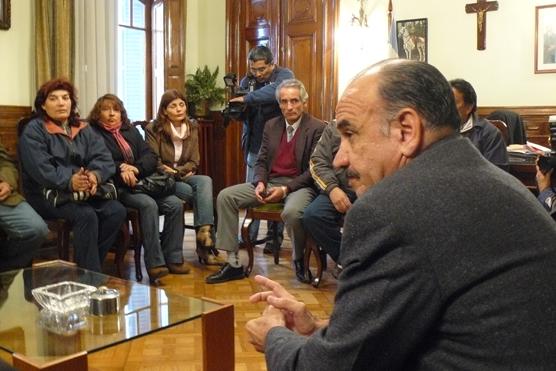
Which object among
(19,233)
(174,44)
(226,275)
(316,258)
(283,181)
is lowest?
(226,275)

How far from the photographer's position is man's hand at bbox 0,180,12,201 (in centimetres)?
329

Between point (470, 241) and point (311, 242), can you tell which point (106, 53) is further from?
point (470, 241)

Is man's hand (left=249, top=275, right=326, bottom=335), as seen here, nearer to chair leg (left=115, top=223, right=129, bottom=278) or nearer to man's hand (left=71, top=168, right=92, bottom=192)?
man's hand (left=71, top=168, right=92, bottom=192)

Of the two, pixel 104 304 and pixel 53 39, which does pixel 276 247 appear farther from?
pixel 53 39

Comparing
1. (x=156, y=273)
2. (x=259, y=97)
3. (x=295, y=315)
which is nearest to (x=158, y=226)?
(x=156, y=273)

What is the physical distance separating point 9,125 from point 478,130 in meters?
3.24

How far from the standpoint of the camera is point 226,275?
3.70 m

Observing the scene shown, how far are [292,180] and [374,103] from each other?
9.19ft

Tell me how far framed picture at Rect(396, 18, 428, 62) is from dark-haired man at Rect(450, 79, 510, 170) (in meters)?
2.59

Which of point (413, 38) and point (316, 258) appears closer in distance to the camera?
point (316, 258)

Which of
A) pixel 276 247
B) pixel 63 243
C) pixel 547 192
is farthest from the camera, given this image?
pixel 276 247

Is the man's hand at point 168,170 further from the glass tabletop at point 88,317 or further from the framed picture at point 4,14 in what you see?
the framed picture at point 4,14

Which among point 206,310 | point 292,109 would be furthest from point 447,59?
point 206,310

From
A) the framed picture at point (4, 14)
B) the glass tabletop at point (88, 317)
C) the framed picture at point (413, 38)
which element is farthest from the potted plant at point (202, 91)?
the glass tabletop at point (88, 317)
